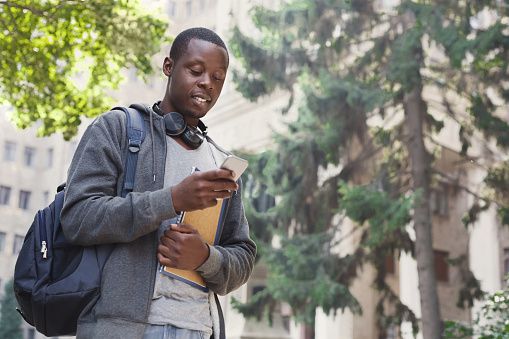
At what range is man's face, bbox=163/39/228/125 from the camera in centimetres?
259

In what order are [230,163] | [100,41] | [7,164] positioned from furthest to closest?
[7,164]
[100,41]
[230,163]

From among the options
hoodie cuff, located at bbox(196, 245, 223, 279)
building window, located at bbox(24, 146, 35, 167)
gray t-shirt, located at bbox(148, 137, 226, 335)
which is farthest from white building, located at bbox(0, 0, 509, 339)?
hoodie cuff, located at bbox(196, 245, 223, 279)

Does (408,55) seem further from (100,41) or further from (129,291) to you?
(129,291)

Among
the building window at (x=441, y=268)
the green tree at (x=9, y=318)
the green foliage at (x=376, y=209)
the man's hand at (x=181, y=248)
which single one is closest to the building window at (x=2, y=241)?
the green tree at (x=9, y=318)

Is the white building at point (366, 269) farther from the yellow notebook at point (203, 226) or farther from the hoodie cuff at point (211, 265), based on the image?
the hoodie cuff at point (211, 265)

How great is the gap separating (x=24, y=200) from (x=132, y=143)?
51654 mm

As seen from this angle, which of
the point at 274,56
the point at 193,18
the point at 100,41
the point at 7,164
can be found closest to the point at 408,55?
the point at 274,56

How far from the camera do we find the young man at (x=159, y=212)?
2232 millimetres

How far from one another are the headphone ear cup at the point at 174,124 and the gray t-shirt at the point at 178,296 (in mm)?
29

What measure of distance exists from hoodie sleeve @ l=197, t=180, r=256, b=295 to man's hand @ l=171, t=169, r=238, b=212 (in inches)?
10.2

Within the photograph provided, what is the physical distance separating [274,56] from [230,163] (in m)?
16.0

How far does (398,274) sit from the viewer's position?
27.3 metres

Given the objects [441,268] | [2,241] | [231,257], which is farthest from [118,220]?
[2,241]

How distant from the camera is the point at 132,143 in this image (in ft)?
8.04
